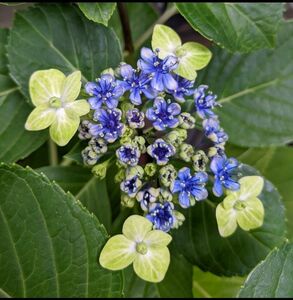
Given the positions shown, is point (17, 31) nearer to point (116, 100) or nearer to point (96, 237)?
point (116, 100)

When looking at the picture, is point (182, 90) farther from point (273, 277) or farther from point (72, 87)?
point (273, 277)

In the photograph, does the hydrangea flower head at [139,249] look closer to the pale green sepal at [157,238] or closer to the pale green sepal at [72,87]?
the pale green sepal at [157,238]

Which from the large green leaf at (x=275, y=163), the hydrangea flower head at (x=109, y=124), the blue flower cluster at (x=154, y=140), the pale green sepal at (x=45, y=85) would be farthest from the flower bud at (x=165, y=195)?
the large green leaf at (x=275, y=163)

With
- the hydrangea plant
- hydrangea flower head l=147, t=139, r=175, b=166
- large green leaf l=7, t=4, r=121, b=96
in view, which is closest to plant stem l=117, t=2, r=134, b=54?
the hydrangea plant

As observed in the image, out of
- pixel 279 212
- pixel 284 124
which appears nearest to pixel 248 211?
pixel 279 212

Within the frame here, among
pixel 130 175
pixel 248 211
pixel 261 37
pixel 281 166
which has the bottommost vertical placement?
pixel 281 166

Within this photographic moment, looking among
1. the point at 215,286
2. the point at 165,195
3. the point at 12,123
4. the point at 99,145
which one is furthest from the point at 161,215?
the point at 215,286

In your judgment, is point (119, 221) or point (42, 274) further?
point (119, 221)
